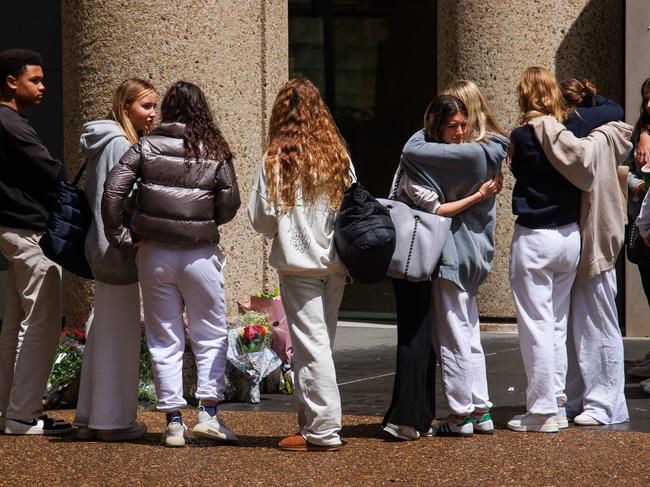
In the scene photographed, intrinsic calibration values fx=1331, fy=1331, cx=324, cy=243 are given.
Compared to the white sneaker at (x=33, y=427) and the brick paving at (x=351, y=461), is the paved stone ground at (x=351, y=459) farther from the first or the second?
the white sneaker at (x=33, y=427)

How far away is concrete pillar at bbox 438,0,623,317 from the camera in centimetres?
1078

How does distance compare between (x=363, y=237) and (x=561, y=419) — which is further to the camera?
(x=561, y=419)

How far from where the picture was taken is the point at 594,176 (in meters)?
6.91

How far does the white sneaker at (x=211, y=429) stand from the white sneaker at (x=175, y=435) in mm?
66

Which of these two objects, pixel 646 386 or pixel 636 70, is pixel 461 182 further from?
pixel 636 70

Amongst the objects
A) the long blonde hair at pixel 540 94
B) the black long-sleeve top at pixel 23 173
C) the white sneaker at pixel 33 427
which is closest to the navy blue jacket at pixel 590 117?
the long blonde hair at pixel 540 94

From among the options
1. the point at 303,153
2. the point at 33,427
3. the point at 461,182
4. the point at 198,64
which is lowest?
the point at 33,427

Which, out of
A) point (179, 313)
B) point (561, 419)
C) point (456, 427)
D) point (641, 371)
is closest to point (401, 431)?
point (456, 427)

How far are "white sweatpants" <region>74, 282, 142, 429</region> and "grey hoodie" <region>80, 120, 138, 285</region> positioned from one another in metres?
0.10

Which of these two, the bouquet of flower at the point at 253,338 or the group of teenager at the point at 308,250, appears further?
the bouquet of flower at the point at 253,338

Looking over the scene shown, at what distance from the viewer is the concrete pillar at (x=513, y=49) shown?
1078cm

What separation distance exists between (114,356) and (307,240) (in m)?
1.23

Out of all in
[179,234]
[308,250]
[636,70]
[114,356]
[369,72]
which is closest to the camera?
[308,250]

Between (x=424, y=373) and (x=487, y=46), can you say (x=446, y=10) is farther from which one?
(x=424, y=373)
